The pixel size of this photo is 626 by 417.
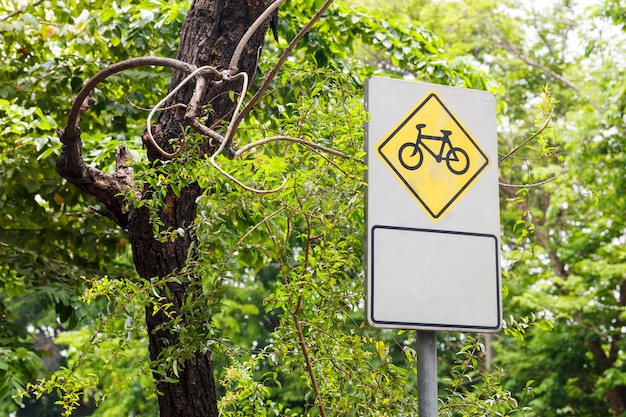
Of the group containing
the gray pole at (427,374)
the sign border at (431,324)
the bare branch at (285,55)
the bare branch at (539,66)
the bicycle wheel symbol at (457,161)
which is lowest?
the gray pole at (427,374)

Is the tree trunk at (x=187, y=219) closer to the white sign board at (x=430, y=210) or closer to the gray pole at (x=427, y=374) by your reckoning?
the white sign board at (x=430, y=210)

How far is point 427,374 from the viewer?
6.85ft

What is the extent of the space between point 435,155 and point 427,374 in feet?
1.84

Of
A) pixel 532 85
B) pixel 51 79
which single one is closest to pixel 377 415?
pixel 51 79

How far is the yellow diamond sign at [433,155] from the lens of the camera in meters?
2.17

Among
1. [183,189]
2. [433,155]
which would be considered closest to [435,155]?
[433,155]

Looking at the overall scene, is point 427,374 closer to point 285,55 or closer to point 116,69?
point 285,55

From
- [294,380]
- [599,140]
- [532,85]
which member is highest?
[532,85]

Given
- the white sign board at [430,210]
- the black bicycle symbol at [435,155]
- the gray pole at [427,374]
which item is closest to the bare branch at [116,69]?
the white sign board at [430,210]

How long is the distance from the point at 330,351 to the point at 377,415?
0.32m

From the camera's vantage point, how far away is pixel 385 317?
2045 mm

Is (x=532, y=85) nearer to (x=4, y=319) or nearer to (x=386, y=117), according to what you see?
(x=4, y=319)

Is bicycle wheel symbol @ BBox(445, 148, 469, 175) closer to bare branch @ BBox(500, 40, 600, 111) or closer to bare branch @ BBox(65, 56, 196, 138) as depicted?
bare branch @ BBox(65, 56, 196, 138)

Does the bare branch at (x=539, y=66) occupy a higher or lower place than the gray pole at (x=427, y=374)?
higher
